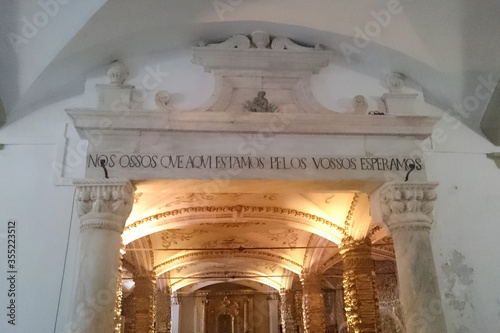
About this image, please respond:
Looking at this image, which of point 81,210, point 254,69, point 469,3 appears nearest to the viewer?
point 81,210

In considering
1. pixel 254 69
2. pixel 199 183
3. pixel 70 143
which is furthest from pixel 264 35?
pixel 70 143

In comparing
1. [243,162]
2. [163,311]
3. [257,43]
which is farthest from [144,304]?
[257,43]

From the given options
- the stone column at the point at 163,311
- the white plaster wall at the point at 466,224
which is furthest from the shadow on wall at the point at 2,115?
the stone column at the point at 163,311

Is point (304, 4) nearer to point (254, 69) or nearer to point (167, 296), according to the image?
point (254, 69)

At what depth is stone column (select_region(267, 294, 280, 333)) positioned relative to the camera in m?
18.6

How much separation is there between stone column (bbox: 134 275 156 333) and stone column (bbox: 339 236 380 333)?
14.6ft

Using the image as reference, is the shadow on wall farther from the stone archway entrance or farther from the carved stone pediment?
the carved stone pediment

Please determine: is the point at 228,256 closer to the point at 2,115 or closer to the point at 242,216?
the point at 242,216

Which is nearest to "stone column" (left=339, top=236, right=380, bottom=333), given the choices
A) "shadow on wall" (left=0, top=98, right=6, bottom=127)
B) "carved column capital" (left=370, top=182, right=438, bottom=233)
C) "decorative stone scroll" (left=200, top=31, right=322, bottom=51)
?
"carved column capital" (left=370, top=182, right=438, bottom=233)

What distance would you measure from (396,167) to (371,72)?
134 cm

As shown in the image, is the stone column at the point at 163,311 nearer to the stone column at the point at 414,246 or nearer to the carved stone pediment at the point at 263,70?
the carved stone pediment at the point at 263,70

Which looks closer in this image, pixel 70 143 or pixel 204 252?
pixel 70 143

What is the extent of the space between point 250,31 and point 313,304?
7.89m

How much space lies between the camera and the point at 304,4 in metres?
5.31
